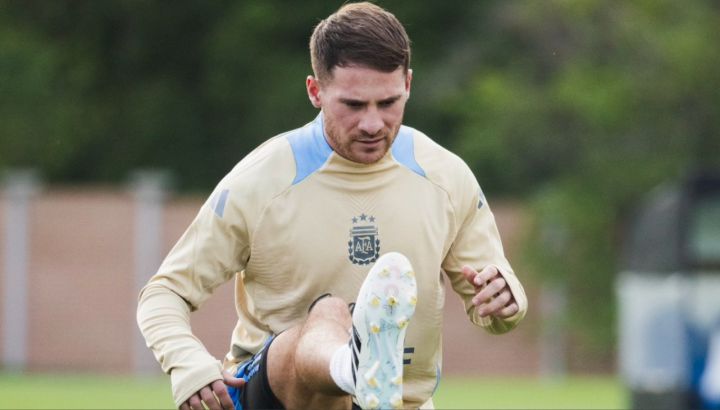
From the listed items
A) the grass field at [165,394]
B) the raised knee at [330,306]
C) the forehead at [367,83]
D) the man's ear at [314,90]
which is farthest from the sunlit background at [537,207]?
the forehead at [367,83]

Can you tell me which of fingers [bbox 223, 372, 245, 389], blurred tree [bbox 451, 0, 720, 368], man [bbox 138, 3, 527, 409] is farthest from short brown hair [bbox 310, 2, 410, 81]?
blurred tree [bbox 451, 0, 720, 368]

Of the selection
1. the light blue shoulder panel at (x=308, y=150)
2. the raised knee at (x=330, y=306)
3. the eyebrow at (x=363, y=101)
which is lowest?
the raised knee at (x=330, y=306)

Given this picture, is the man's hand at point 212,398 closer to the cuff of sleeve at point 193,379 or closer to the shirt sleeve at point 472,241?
the cuff of sleeve at point 193,379

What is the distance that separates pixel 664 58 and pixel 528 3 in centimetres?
220

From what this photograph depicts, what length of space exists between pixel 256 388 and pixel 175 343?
0.33m

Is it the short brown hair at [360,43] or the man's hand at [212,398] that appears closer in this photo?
the man's hand at [212,398]

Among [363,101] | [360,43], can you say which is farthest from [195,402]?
[360,43]

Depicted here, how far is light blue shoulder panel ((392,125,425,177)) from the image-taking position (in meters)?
4.86

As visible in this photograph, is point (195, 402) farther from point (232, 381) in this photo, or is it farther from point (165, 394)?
point (165, 394)

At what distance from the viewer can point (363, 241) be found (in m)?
4.75

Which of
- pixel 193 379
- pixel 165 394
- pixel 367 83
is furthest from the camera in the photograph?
pixel 165 394

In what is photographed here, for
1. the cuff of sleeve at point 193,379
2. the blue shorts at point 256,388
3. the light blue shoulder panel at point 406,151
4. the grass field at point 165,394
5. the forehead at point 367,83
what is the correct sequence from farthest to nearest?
the grass field at point 165,394, the light blue shoulder panel at point 406,151, the blue shorts at point 256,388, the forehead at point 367,83, the cuff of sleeve at point 193,379

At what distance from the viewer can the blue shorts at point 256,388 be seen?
181 inches

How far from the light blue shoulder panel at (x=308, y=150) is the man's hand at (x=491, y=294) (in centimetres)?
60
